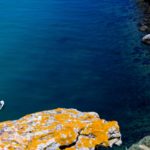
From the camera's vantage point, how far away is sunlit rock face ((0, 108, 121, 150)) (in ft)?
73.5

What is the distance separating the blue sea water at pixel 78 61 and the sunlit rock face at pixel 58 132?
9175mm

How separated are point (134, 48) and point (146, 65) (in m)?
5.80

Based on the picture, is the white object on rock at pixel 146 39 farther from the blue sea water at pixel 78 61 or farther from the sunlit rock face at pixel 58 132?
the sunlit rock face at pixel 58 132

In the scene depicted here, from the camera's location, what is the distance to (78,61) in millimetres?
50469

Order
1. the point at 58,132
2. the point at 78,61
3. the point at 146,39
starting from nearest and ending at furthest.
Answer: the point at 58,132, the point at 78,61, the point at 146,39

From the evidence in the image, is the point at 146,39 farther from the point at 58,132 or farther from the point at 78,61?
the point at 58,132

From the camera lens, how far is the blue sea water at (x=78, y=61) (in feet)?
132

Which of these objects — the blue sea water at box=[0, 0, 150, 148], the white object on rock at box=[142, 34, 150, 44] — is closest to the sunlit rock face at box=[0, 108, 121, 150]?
the blue sea water at box=[0, 0, 150, 148]

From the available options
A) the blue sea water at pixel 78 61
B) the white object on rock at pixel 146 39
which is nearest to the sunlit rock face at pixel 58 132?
the blue sea water at pixel 78 61

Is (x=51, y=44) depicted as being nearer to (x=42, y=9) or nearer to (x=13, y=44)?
(x=13, y=44)

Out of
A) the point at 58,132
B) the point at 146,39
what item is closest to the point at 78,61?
the point at 146,39

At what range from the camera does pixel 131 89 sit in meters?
42.9

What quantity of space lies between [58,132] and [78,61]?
2768cm

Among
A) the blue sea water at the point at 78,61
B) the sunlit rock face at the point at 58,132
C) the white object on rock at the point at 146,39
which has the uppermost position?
the sunlit rock face at the point at 58,132
